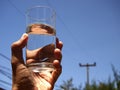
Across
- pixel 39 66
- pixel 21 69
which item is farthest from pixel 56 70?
pixel 21 69

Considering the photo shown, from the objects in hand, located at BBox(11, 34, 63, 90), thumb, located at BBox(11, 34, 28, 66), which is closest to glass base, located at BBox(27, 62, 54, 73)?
hand, located at BBox(11, 34, 63, 90)

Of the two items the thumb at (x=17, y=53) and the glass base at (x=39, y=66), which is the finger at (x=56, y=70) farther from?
the thumb at (x=17, y=53)

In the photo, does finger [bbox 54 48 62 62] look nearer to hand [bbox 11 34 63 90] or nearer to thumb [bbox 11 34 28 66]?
hand [bbox 11 34 63 90]

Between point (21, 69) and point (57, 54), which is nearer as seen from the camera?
point (21, 69)

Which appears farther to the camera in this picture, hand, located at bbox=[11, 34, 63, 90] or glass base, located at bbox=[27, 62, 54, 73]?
glass base, located at bbox=[27, 62, 54, 73]

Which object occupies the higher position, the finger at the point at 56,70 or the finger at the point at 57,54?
the finger at the point at 57,54

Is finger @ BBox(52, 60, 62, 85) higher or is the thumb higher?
the thumb

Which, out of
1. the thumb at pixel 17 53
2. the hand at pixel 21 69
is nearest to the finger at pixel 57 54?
the hand at pixel 21 69

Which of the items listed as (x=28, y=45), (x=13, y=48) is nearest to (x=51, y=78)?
(x=28, y=45)

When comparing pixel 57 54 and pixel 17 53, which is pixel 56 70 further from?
pixel 17 53

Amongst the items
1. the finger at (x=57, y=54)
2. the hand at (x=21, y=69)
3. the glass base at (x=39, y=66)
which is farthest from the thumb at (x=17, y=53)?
the finger at (x=57, y=54)

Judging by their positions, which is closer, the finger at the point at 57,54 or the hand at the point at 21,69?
the hand at the point at 21,69
